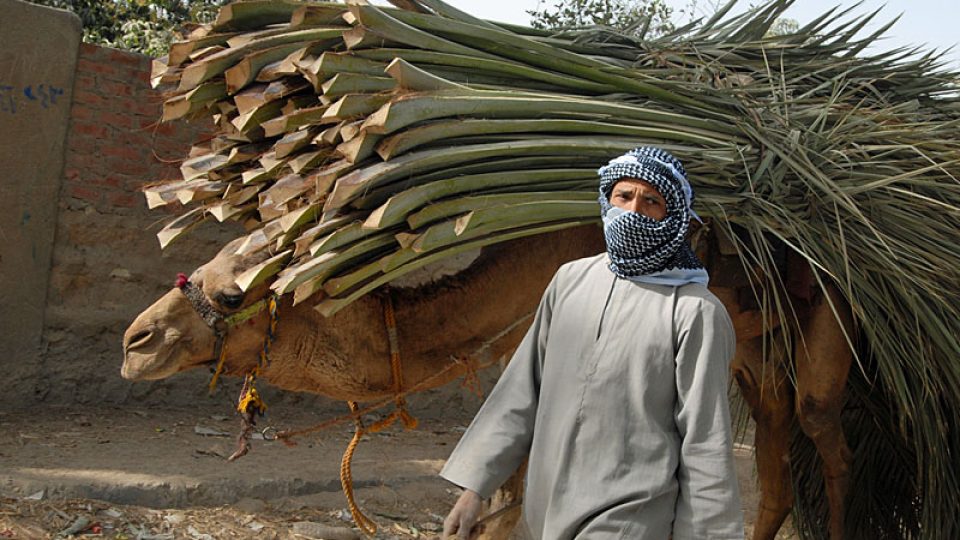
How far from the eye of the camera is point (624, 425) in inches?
94.7

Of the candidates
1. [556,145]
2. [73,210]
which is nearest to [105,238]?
[73,210]

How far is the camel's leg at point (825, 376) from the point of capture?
13.6 feet

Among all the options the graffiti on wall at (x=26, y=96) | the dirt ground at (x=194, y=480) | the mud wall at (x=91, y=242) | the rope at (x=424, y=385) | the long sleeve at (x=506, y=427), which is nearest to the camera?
the long sleeve at (x=506, y=427)

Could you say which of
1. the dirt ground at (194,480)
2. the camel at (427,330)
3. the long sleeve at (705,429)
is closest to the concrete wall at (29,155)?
the dirt ground at (194,480)

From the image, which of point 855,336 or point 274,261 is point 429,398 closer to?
point 855,336

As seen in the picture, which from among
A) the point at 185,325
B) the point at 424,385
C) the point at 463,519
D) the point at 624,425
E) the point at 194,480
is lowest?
the point at 194,480

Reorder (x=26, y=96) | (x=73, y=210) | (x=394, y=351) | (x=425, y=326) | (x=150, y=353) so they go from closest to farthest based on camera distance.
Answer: (x=150, y=353) → (x=394, y=351) → (x=425, y=326) → (x=26, y=96) → (x=73, y=210)

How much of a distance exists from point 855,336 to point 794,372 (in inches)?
11.2

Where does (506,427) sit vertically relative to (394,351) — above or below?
above

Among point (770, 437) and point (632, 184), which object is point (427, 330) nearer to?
point (632, 184)

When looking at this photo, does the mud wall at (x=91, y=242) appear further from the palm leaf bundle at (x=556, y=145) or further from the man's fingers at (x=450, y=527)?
the man's fingers at (x=450, y=527)

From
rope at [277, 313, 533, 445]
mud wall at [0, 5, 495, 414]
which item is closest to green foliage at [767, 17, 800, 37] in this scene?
rope at [277, 313, 533, 445]

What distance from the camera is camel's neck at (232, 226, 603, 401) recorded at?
11.1 ft

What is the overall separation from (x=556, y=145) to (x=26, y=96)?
151 inches
